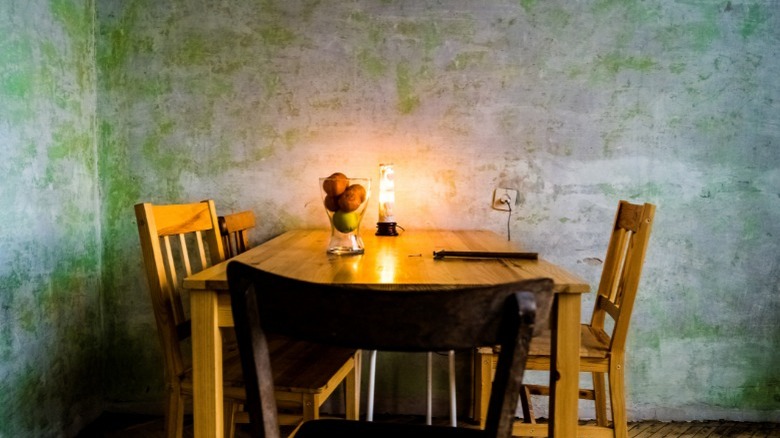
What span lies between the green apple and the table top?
9 cm

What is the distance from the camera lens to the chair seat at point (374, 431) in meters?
1.22

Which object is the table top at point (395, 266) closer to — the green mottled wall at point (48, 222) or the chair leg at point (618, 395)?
the chair leg at point (618, 395)

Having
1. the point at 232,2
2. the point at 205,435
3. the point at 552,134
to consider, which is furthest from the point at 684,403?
the point at 232,2

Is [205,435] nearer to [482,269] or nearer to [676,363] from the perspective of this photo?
[482,269]

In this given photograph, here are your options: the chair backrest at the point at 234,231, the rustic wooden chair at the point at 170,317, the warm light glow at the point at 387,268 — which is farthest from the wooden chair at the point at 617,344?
the chair backrest at the point at 234,231

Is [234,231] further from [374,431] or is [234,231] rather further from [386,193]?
[374,431]

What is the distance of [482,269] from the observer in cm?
154

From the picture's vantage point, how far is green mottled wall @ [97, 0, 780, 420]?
2.54 meters

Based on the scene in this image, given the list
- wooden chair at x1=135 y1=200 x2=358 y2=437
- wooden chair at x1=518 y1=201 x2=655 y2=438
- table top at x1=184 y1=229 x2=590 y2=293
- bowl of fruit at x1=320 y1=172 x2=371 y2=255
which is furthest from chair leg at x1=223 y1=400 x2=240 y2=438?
wooden chair at x1=518 y1=201 x2=655 y2=438

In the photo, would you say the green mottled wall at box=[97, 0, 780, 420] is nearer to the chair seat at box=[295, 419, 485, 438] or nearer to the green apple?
the green apple

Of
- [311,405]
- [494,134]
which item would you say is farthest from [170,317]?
[494,134]

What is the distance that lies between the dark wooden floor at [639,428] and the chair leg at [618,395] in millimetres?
779

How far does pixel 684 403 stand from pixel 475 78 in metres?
1.79

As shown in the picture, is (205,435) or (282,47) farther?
(282,47)
